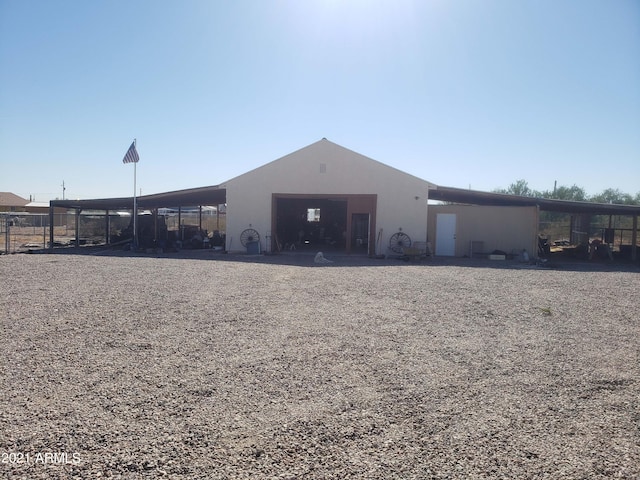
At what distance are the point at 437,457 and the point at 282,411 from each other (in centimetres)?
142

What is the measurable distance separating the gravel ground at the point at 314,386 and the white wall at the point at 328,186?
11020mm

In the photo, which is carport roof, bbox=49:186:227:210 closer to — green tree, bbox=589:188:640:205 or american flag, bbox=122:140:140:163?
american flag, bbox=122:140:140:163

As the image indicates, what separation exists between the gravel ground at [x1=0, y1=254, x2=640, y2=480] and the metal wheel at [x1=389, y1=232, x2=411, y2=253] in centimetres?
1056

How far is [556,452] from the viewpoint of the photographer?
3627mm

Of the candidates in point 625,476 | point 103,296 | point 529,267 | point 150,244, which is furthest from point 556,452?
point 150,244

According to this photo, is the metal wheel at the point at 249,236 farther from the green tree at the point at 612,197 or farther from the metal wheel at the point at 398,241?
the green tree at the point at 612,197

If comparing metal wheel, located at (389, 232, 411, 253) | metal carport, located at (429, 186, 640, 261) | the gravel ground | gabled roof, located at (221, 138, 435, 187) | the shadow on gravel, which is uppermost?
gabled roof, located at (221, 138, 435, 187)

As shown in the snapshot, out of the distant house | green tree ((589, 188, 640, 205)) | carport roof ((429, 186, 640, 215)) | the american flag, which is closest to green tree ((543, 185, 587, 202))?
green tree ((589, 188, 640, 205))

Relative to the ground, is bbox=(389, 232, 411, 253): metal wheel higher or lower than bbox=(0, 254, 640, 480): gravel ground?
higher

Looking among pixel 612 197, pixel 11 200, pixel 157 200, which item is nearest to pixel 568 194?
pixel 612 197

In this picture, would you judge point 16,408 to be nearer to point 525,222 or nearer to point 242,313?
point 242,313

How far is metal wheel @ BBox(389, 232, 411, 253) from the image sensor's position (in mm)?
20797

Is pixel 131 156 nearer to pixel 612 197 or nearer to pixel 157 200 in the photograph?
pixel 157 200

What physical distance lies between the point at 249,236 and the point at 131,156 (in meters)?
6.49
